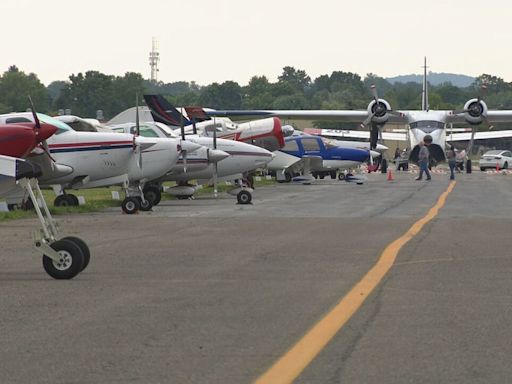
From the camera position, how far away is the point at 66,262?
1016 cm

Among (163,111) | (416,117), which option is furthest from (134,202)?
(416,117)

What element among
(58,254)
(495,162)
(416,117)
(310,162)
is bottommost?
(495,162)

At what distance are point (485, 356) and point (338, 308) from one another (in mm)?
1980

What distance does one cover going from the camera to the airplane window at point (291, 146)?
138 feet

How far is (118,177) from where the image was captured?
22.1 m

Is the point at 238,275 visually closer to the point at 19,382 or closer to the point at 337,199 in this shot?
the point at 19,382

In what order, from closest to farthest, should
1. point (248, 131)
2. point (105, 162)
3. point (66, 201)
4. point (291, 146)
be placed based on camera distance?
point (105, 162), point (66, 201), point (248, 131), point (291, 146)

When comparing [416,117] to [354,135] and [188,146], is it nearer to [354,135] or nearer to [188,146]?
[188,146]

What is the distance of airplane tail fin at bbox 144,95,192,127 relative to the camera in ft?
129

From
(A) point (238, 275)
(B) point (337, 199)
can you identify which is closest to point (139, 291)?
(A) point (238, 275)

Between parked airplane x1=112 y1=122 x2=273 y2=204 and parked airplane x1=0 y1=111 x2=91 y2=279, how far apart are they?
45.4 feet

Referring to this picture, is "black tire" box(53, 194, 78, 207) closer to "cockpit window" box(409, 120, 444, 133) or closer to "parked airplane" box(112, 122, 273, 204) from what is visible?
"parked airplane" box(112, 122, 273, 204)

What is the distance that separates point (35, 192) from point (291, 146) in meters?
31.6

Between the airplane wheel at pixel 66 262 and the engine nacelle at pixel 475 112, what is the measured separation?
163 ft
